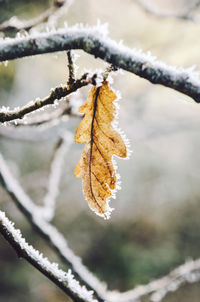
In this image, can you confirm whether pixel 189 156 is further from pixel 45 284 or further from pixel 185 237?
pixel 45 284

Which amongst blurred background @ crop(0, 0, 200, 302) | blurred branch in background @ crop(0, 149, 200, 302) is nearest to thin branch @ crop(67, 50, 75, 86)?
blurred branch in background @ crop(0, 149, 200, 302)

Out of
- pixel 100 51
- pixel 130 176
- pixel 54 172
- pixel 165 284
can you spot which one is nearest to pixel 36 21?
Answer: pixel 54 172

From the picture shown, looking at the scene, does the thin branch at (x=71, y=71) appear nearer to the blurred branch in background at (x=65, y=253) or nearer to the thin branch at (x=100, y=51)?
the thin branch at (x=100, y=51)

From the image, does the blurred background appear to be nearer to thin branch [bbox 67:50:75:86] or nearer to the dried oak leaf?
the dried oak leaf

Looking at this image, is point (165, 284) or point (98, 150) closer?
point (98, 150)

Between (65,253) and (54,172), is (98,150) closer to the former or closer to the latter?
(65,253)
